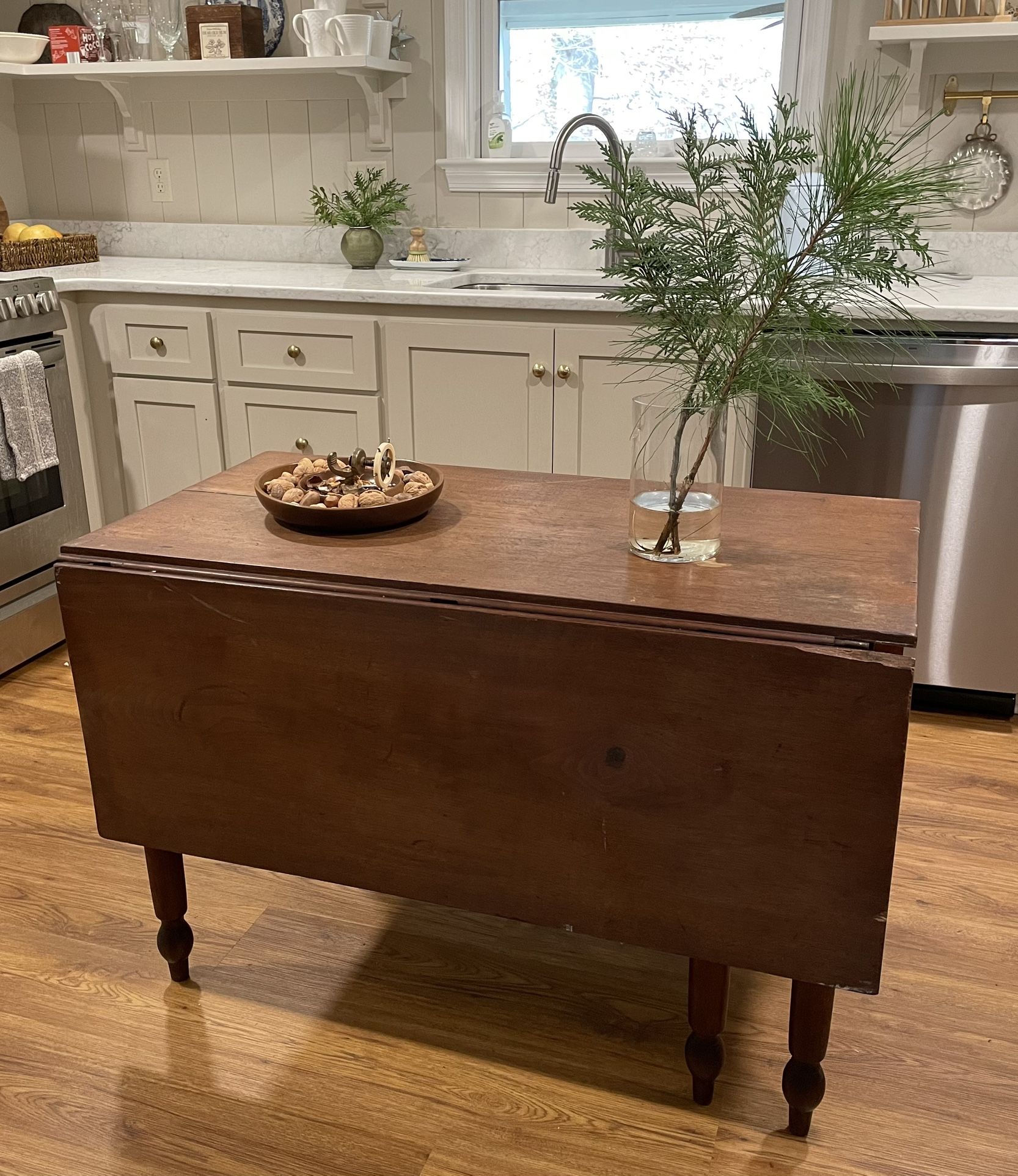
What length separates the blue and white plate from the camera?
3.26 m

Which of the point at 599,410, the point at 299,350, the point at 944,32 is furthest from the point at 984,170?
the point at 299,350

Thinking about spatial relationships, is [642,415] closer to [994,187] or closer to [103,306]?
[994,187]

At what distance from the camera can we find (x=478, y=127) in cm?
324

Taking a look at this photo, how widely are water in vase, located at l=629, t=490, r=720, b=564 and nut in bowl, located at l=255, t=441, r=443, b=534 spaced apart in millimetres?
309

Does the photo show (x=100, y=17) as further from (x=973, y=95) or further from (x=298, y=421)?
(x=973, y=95)

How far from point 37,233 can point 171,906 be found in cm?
245

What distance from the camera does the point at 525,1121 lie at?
1468 mm

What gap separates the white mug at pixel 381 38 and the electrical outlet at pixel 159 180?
0.90 metres

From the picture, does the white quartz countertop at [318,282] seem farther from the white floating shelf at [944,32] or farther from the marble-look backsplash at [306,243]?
the white floating shelf at [944,32]

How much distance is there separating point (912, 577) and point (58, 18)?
3400 millimetres

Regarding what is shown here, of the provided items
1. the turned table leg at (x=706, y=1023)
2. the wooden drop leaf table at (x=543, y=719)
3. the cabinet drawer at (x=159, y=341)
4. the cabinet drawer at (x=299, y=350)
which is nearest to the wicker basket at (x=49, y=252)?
the cabinet drawer at (x=159, y=341)

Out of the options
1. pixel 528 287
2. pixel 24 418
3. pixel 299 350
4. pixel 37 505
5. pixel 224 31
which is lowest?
pixel 37 505

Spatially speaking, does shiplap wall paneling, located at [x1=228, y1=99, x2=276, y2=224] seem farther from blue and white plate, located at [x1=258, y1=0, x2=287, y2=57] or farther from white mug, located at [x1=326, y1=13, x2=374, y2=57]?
white mug, located at [x1=326, y1=13, x2=374, y2=57]

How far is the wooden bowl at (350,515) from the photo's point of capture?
1463mm
